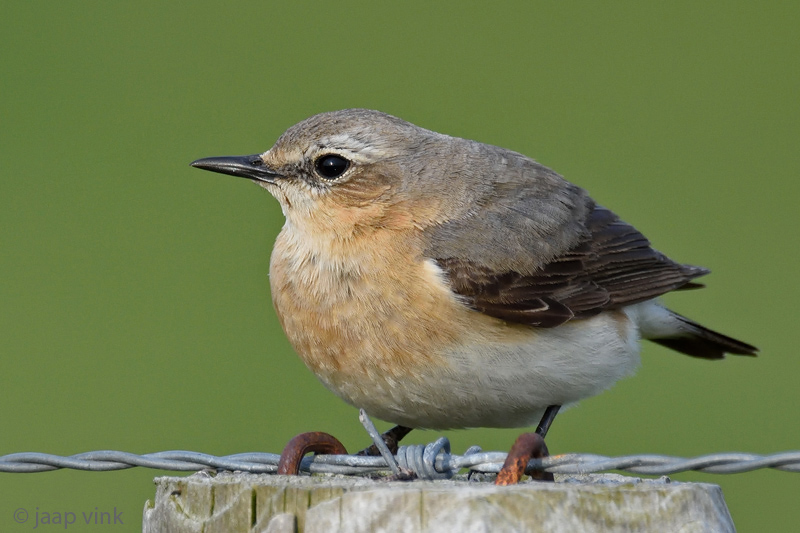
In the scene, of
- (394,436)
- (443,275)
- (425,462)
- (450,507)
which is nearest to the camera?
(450,507)

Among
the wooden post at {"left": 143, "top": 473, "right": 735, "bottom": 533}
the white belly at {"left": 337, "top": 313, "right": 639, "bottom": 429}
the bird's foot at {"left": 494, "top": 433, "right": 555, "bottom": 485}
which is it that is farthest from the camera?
the white belly at {"left": 337, "top": 313, "right": 639, "bottom": 429}

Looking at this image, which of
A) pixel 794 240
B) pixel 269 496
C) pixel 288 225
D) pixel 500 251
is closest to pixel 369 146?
pixel 288 225

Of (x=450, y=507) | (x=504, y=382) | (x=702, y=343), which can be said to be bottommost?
(x=450, y=507)

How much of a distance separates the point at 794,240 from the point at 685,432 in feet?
7.32

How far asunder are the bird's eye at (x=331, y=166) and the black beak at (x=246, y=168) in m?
0.23

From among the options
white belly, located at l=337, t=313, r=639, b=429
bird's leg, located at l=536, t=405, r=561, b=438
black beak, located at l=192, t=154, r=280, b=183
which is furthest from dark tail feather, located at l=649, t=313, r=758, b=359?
black beak, located at l=192, t=154, r=280, b=183

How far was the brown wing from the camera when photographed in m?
4.64

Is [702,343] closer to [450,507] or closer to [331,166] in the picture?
[331,166]

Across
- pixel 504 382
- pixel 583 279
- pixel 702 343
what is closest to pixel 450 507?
pixel 504 382

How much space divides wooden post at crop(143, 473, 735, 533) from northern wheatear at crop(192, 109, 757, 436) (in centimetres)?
157

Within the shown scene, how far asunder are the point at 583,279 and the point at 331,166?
4.69 feet

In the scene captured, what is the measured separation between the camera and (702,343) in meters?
6.16

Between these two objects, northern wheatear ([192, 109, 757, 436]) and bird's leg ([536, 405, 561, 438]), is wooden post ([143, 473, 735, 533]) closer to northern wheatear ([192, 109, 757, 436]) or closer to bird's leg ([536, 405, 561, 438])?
northern wheatear ([192, 109, 757, 436])

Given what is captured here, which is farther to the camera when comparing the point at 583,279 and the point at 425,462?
the point at 583,279
